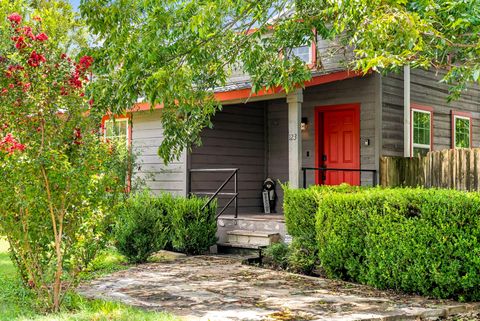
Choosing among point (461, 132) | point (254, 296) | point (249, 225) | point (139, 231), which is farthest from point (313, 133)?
point (254, 296)

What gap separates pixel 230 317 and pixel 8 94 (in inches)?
121

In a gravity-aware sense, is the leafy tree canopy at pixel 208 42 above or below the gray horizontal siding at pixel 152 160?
above

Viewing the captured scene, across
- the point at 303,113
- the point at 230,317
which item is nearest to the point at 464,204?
the point at 230,317

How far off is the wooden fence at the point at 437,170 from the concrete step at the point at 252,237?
2148 millimetres

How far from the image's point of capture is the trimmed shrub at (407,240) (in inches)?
272

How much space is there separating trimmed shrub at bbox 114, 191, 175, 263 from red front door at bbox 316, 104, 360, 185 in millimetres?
3754

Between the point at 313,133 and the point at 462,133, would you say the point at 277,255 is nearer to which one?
the point at 313,133

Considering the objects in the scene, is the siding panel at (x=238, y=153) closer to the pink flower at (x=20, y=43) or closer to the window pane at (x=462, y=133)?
the window pane at (x=462, y=133)

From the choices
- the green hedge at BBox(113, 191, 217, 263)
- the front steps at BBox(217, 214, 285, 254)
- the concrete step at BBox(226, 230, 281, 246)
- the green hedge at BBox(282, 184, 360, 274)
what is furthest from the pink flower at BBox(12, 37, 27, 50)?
the concrete step at BBox(226, 230, 281, 246)

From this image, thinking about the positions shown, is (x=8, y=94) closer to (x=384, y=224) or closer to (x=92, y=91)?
(x=92, y=91)

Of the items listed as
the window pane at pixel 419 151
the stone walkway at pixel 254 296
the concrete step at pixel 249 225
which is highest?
the window pane at pixel 419 151

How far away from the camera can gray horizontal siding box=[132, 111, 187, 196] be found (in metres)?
13.0

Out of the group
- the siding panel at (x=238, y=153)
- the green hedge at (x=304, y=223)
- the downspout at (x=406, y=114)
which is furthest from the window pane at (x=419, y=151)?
the green hedge at (x=304, y=223)

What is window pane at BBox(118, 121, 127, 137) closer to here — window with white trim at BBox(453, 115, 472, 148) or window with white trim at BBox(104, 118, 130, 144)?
window with white trim at BBox(104, 118, 130, 144)
